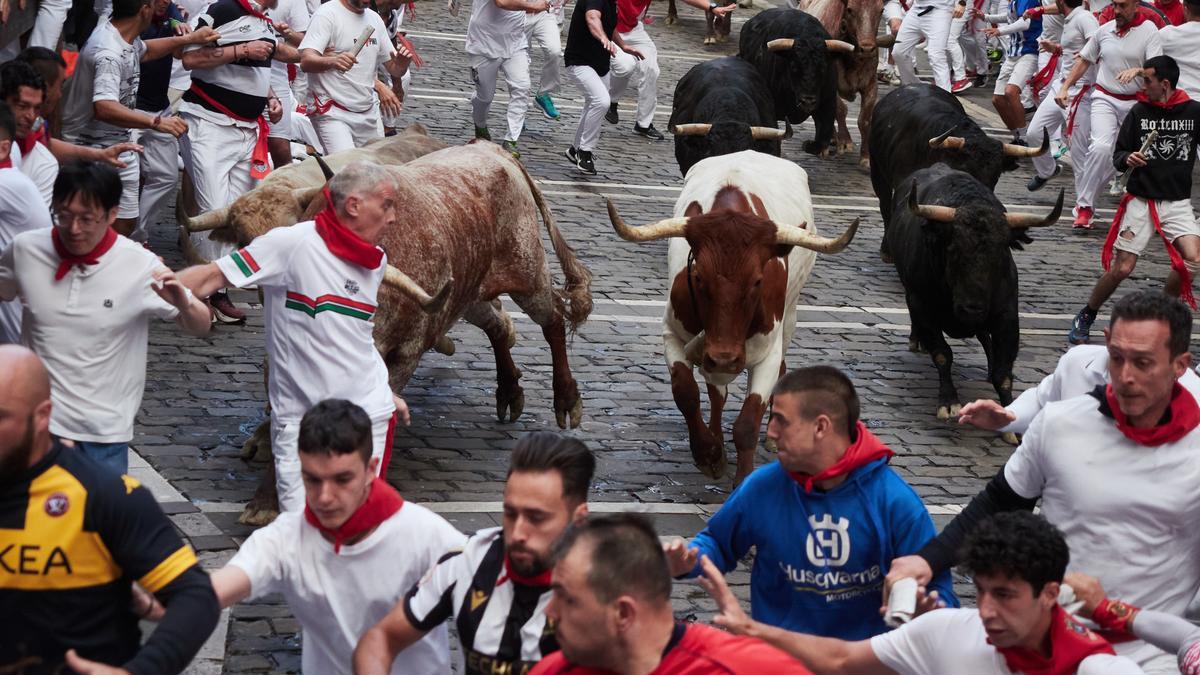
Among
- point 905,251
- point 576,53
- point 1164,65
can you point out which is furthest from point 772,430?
point 576,53

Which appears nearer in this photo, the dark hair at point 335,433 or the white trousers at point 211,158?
the dark hair at point 335,433

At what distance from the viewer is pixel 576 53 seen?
1784 cm

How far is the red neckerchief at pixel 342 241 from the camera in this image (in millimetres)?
7105

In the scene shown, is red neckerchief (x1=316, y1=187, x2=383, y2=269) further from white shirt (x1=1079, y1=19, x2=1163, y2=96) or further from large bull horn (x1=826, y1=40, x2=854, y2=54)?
large bull horn (x1=826, y1=40, x2=854, y2=54)

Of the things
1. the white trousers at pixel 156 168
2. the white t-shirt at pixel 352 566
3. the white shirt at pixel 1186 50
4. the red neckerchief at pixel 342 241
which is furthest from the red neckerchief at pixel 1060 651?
the white shirt at pixel 1186 50

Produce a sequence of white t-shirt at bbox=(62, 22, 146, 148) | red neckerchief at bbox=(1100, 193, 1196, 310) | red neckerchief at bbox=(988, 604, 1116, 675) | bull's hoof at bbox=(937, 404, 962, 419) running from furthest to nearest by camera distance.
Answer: red neckerchief at bbox=(1100, 193, 1196, 310) < bull's hoof at bbox=(937, 404, 962, 419) < white t-shirt at bbox=(62, 22, 146, 148) < red neckerchief at bbox=(988, 604, 1116, 675)

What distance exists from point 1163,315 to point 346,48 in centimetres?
838

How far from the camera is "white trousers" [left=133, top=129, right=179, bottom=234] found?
11.4m

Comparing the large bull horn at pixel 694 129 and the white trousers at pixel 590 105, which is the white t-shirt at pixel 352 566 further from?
the white trousers at pixel 590 105

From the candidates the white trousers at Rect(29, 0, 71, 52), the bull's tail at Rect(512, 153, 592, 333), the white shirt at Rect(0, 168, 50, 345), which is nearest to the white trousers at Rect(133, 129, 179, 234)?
the white trousers at Rect(29, 0, 71, 52)

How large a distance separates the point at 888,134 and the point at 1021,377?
3730mm

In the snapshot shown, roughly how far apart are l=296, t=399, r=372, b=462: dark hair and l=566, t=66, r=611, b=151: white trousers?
12650 mm

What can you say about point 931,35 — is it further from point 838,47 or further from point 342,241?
point 342,241

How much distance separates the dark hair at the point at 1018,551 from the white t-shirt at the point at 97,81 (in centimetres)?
760
